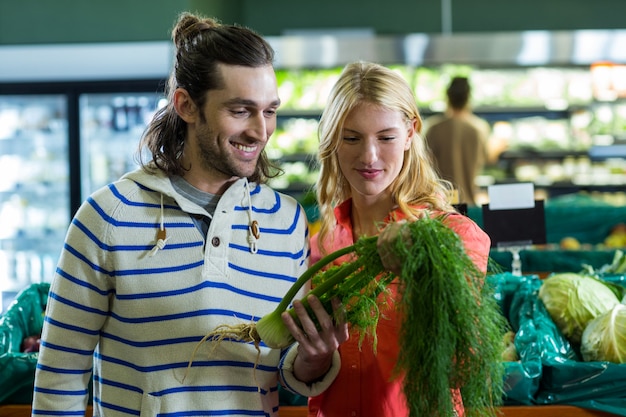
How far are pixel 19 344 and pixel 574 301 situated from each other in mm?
1875

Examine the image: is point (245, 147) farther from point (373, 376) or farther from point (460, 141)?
point (460, 141)

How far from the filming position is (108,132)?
6.34m

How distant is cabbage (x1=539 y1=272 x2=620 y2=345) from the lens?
9.06ft

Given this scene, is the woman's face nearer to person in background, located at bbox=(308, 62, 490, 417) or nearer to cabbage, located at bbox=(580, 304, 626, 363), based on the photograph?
person in background, located at bbox=(308, 62, 490, 417)

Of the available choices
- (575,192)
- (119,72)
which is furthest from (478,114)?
(119,72)

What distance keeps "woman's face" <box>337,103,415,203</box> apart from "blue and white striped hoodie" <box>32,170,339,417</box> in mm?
366

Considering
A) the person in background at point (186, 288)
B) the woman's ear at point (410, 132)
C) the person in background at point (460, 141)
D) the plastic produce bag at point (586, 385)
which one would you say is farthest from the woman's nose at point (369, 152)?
the person in background at point (460, 141)

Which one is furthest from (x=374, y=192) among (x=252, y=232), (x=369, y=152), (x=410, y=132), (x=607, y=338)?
(x=607, y=338)

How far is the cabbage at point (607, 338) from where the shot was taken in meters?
2.50

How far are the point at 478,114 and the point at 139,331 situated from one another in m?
5.74

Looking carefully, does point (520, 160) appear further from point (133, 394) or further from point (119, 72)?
point (133, 394)

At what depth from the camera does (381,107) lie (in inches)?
77.9

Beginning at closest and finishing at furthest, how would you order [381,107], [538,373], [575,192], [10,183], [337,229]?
[381,107] → [337,229] → [538,373] → [10,183] → [575,192]

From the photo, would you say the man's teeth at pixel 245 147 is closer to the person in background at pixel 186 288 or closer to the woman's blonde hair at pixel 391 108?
the person in background at pixel 186 288
